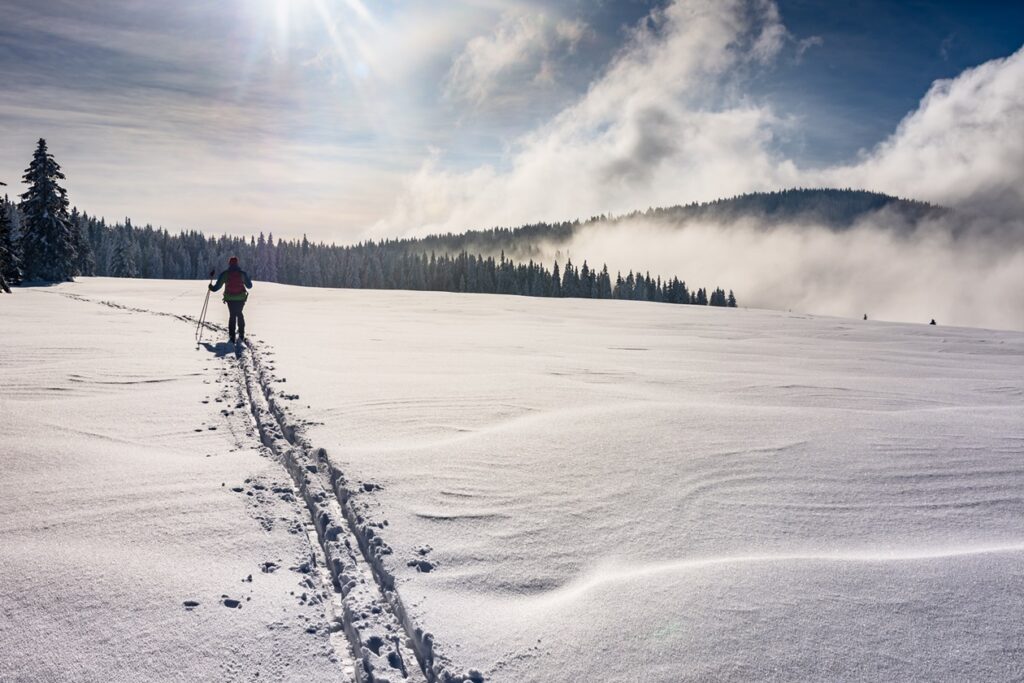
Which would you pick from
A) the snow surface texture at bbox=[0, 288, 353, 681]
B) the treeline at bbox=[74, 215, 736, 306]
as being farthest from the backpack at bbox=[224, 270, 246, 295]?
the treeline at bbox=[74, 215, 736, 306]

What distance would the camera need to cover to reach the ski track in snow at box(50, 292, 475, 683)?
292cm

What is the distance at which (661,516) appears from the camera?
4.35m

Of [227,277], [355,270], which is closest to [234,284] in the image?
[227,277]

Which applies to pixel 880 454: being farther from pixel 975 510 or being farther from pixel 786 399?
pixel 786 399

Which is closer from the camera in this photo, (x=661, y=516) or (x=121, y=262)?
(x=661, y=516)

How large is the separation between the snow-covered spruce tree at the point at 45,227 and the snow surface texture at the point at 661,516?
4053 cm

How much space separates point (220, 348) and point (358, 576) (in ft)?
34.3

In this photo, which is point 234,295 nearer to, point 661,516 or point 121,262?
point 661,516

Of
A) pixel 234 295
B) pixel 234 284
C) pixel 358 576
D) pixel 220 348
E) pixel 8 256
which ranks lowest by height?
pixel 358 576

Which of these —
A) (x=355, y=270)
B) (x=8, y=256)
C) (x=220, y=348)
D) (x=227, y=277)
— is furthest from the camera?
(x=355, y=270)

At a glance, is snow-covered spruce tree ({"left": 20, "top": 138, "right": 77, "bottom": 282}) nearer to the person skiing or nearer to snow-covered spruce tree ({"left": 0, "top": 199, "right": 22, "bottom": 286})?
snow-covered spruce tree ({"left": 0, "top": 199, "right": 22, "bottom": 286})

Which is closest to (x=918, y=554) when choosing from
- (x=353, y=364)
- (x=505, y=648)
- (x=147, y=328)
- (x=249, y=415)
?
(x=505, y=648)

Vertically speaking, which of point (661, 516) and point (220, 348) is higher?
point (220, 348)

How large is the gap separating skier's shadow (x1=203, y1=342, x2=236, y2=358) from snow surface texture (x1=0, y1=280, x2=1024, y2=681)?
253 centimetres
